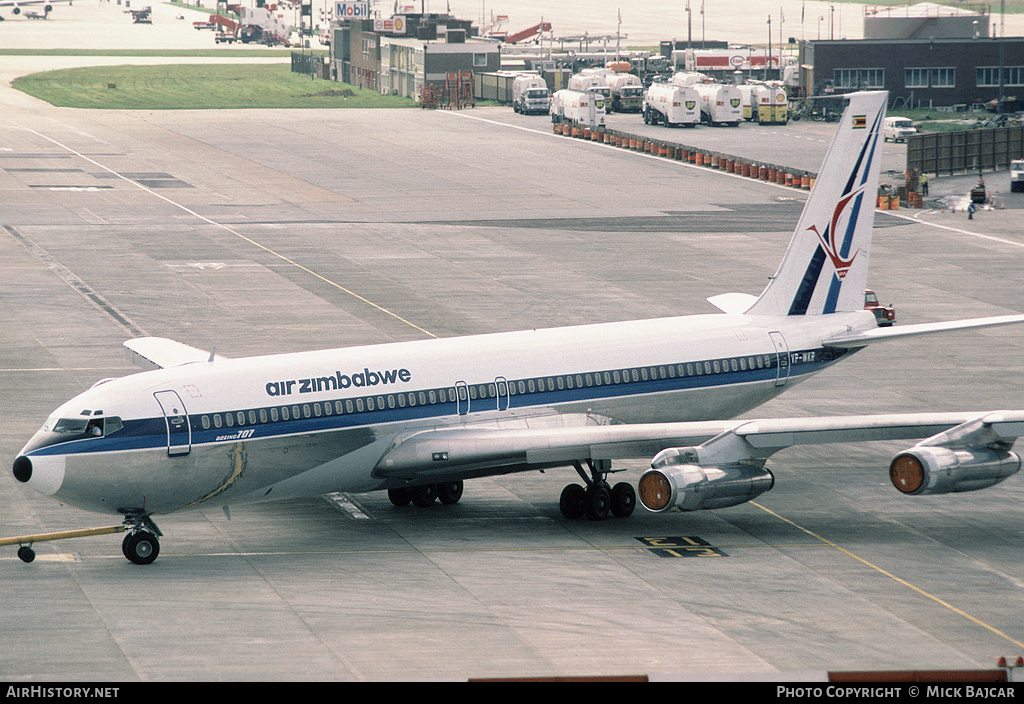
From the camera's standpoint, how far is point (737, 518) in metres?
33.4

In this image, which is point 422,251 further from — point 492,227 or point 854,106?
point 854,106

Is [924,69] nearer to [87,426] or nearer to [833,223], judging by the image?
[833,223]

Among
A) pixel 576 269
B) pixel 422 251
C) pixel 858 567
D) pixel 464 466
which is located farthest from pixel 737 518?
pixel 422 251

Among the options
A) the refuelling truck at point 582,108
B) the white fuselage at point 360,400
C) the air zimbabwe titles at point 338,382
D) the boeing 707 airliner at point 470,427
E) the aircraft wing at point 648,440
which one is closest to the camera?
the white fuselage at point 360,400

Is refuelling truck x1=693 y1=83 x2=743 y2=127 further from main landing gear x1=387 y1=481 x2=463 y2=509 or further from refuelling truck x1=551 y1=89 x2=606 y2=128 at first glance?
main landing gear x1=387 y1=481 x2=463 y2=509

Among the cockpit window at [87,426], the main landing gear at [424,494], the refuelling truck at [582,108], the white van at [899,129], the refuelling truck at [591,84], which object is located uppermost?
the refuelling truck at [591,84]

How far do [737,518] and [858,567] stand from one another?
4.30 m

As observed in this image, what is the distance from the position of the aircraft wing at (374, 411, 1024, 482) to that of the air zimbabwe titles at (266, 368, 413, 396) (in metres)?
1.39

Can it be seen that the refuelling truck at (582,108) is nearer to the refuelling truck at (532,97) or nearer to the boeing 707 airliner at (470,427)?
the refuelling truck at (532,97)

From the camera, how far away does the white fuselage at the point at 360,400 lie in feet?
94.6

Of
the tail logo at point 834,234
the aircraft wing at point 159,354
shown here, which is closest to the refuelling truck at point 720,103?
the tail logo at point 834,234

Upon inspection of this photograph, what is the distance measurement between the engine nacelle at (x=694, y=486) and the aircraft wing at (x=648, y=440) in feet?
1.21

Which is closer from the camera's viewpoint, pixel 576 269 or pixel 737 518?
pixel 737 518

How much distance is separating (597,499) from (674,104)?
10240cm
